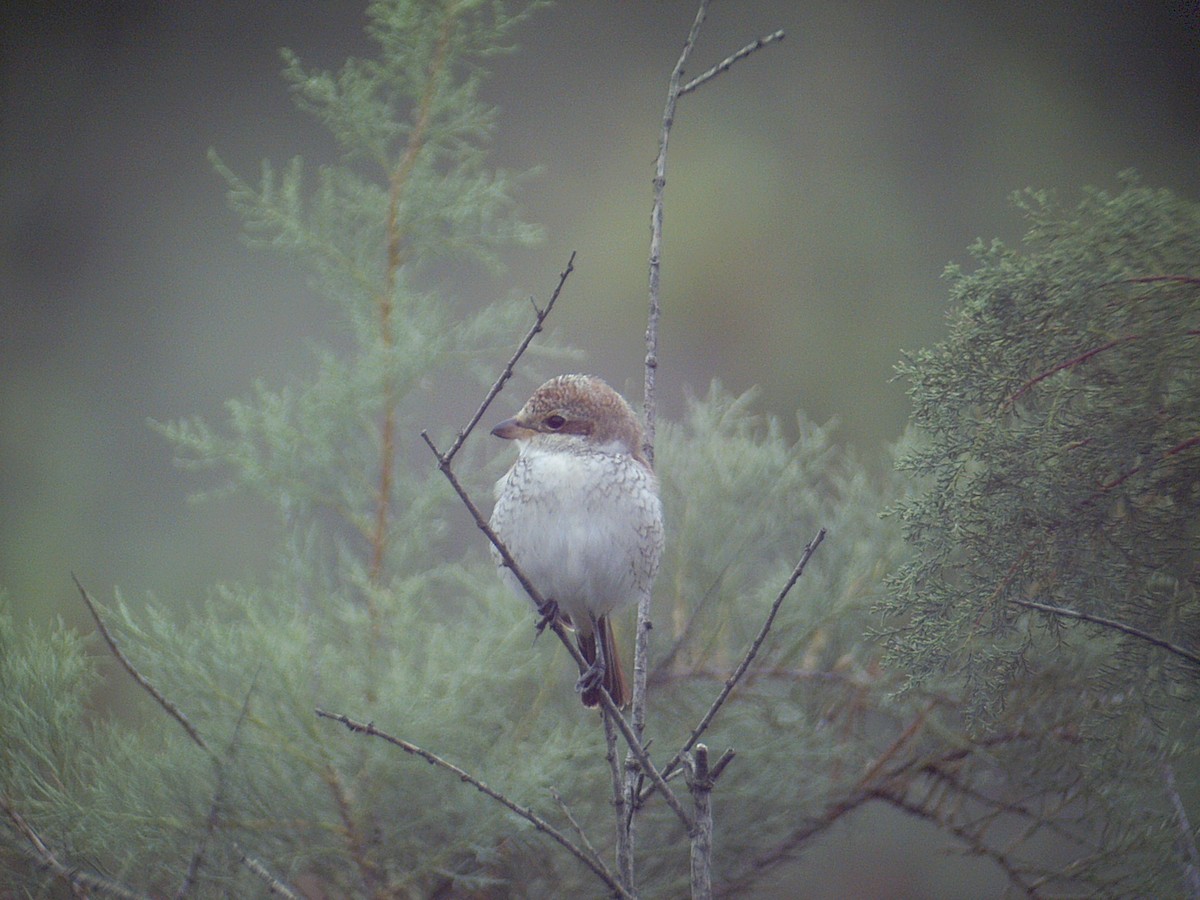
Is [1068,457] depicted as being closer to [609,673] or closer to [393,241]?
[609,673]

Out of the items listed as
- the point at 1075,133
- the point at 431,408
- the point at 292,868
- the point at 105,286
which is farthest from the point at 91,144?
the point at 1075,133

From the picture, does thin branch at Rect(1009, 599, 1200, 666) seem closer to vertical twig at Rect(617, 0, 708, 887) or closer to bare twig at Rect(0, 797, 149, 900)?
vertical twig at Rect(617, 0, 708, 887)

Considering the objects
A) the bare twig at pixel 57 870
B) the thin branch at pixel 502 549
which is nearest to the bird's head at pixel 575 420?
the thin branch at pixel 502 549

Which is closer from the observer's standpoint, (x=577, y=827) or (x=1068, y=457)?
(x=577, y=827)

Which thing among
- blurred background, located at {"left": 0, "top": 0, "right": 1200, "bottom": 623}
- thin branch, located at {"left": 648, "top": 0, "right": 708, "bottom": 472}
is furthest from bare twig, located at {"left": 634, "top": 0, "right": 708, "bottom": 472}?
blurred background, located at {"left": 0, "top": 0, "right": 1200, "bottom": 623}

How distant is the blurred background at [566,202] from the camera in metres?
1.57

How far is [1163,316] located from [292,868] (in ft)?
3.27

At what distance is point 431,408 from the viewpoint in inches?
58.2

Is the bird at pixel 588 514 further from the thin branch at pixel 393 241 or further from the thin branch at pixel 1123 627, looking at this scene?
the thin branch at pixel 1123 627

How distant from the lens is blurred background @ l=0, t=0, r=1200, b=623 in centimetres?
157

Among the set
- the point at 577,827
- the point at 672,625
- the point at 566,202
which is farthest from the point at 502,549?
the point at 566,202

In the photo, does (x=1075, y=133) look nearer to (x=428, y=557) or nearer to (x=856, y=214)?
(x=856, y=214)

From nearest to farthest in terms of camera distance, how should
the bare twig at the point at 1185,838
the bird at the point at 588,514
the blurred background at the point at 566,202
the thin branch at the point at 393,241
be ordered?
the bare twig at the point at 1185,838 → the bird at the point at 588,514 → the thin branch at the point at 393,241 → the blurred background at the point at 566,202

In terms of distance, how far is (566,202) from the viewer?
6.68 feet
